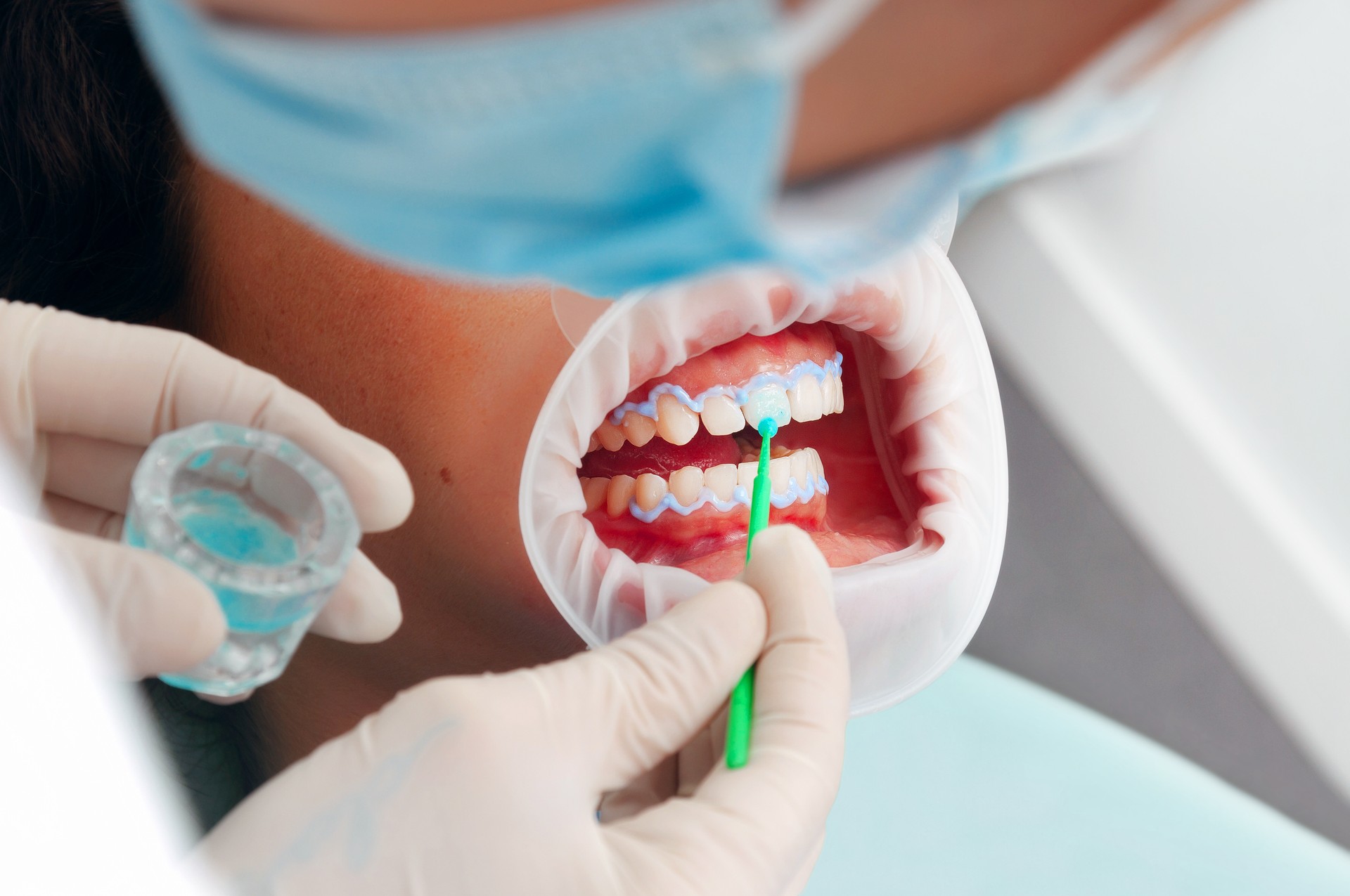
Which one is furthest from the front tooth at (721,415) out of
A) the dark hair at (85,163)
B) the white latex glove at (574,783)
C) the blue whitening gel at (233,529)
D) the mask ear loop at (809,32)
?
the mask ear loop at (809,32)

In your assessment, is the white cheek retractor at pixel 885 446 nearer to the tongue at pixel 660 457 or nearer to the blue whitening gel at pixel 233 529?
the tongue at pixel 660 457

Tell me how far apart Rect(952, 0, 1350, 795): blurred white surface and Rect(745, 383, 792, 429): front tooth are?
36.0 inches

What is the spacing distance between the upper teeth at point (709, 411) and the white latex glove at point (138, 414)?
303 millimetres

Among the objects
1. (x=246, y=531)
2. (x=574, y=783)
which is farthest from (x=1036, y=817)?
(x=246, y=531)

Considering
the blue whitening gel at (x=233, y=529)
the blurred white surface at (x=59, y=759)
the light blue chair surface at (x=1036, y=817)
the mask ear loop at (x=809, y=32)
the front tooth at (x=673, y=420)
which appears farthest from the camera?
the light blue chair surface at (x=1036, y=817)

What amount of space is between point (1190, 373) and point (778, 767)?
1363 mm

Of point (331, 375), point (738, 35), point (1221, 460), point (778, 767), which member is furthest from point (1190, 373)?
point (738, 35)

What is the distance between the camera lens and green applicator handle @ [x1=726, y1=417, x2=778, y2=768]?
2.92 ft

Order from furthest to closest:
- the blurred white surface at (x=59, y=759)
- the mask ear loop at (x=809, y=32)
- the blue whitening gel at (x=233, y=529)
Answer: the blue whitening gel at (x=233, y=529), the blurred white surface at (x=59, y=759), the mask ear loop at (x=809, y=32)

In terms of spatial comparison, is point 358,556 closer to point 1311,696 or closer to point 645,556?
point 645,556

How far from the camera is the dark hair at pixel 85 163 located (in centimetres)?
106

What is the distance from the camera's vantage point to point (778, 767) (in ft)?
2.79

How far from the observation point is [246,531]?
83 cm

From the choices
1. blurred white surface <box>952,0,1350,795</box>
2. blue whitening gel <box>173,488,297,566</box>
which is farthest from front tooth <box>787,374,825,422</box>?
blurred white surface <box>952,0,1350,795</box>
